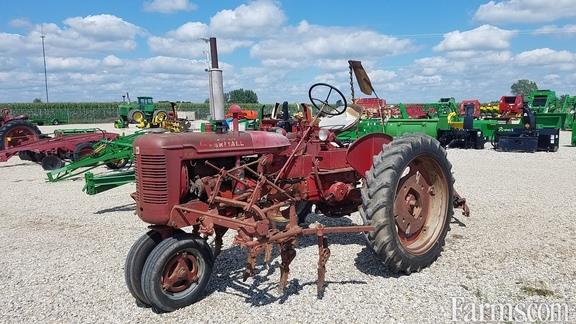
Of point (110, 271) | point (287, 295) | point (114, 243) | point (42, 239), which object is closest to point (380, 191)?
point (287, 295)

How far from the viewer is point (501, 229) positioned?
5738mm

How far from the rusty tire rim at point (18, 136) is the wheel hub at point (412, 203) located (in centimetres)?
1252

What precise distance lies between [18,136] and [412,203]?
44.2 ft

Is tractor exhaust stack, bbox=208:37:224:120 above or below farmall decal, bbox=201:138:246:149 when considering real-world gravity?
above

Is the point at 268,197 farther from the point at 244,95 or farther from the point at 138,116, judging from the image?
the point at 244,95

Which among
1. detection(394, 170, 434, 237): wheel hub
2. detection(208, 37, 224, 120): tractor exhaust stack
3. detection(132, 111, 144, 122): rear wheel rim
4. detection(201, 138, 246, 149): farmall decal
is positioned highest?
detection(208, 37, 224, 120): tractor exhaust stack

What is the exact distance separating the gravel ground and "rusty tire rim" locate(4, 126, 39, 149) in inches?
285

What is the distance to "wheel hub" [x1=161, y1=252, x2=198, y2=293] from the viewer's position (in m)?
3.62

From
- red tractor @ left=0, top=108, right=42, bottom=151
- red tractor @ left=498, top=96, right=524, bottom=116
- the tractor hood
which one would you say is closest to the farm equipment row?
red tractor @ left=0, top=108, right=42, bottom=151

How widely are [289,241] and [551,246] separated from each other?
3.14 metres

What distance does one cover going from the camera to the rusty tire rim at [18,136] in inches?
544

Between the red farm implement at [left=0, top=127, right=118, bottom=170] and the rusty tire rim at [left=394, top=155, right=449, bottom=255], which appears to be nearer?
the rusty tire rim at [left=394, top=155, right=449, bottom=255]

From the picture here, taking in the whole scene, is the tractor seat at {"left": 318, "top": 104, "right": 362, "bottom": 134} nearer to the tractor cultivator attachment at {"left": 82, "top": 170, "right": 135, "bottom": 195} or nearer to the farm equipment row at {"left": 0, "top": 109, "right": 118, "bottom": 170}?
the tractor cultivator attachment at {"left": 82, "top": 170, "right": 135, "bottom": 195}

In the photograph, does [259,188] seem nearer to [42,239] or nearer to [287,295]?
[287,295]
